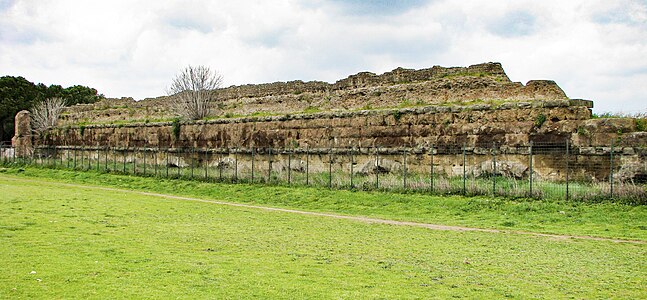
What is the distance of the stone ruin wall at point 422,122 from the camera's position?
1931 cm

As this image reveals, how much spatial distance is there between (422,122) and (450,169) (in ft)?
7.47

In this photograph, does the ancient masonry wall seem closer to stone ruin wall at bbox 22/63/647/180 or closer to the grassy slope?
stone ruin wall at bbox 22/63/647/180

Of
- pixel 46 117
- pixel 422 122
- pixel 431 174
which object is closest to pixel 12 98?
pixel 46 117

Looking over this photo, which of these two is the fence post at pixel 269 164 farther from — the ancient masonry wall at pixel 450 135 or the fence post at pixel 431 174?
the fence post at pixel 431 174

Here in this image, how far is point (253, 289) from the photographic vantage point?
7379mm

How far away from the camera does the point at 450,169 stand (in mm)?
21547

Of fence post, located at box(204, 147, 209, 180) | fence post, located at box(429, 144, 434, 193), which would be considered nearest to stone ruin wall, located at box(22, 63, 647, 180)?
fence post, located at box(429, 144, 434, 193)

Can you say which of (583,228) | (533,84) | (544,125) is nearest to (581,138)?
(544,125)

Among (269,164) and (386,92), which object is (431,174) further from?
(269,164)

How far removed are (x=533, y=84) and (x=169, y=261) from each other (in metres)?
16.3

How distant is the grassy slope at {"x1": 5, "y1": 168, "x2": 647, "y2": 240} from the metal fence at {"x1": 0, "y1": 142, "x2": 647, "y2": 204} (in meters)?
0.69

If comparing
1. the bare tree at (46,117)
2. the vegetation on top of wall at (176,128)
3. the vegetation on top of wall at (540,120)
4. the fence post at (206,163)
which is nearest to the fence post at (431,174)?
the vegetation on top of wall at (540,120)

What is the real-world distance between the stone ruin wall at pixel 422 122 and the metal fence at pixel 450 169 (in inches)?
2.5

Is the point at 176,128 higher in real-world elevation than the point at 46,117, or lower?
lower
